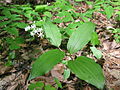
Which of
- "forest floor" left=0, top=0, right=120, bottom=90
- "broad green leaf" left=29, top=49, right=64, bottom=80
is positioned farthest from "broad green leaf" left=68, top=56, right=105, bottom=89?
→ "forest floor" left=0, top=0, right=120, bottom=90

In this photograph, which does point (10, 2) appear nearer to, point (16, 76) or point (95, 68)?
point (16, 76)

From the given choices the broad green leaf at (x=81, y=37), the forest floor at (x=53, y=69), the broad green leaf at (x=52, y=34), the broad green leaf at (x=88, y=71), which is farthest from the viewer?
the forest floor at (x=53, y=69)

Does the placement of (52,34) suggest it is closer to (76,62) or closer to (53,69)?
A: (76,62)

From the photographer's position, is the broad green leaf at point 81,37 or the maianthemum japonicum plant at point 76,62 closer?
the maianthemum japonicum plant at point 76,62

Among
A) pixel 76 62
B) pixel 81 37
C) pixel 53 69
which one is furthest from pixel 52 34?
pixel 53 69

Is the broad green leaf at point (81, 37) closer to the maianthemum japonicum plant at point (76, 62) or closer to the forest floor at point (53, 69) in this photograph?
the maianthemum japonicum plant at point (76, 62)

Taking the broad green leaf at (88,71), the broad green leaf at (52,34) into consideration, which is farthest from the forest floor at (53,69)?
the broad green leaf at (88,71)

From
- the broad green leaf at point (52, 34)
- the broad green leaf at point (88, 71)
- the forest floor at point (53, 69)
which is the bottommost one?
the forest floor at point (53, 69)
